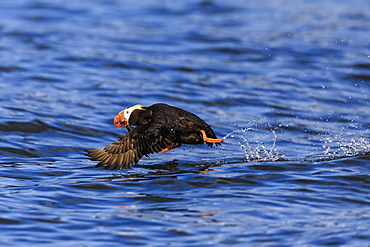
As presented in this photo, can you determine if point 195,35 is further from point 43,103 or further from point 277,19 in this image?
point 43,103

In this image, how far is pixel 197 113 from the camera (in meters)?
11.8

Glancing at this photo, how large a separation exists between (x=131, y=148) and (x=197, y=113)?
4.15m

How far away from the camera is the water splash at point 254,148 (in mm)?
8758

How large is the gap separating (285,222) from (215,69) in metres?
8.98

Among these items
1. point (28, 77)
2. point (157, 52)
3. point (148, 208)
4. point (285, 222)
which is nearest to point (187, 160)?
point (148, 208)

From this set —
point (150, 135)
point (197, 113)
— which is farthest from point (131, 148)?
point (197, 113)

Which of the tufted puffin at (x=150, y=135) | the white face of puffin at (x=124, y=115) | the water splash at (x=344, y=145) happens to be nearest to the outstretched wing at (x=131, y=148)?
the tufted puffin at (x=150, y=135)

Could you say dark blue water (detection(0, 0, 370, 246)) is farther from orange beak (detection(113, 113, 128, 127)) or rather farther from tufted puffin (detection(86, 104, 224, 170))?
orange beak (detection(113, 113, 128, 127))

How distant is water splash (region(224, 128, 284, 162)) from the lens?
28.7 feet

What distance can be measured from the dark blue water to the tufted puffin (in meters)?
0.27

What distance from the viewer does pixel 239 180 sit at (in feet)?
25.2

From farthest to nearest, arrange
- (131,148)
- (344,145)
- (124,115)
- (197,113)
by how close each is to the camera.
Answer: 1. (197,113)
2. (344,145)
3. (124,115)
4. (131,148)

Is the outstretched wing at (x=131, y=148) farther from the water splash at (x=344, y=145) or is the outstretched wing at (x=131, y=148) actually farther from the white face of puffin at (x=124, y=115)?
the water splash at (x=344, y=145)

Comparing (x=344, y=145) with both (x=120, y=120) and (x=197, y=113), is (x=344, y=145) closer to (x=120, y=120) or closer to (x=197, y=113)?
(x=197, y=113)
